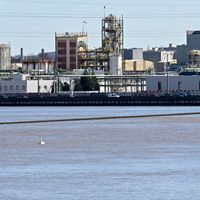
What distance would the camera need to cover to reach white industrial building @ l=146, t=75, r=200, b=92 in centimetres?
14312

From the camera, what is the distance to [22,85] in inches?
5940

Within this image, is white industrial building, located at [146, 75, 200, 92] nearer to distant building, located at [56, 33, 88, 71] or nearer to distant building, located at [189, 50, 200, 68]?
distant building, located at [56, 33, 88, 71]

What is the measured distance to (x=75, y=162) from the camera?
150ft

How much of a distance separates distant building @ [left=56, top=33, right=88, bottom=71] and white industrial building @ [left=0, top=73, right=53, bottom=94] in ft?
44.9

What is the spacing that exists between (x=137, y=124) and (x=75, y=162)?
109ft

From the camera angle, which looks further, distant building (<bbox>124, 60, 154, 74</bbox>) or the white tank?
distant building (<bbox>124, 60, 154, 74</bbox>)

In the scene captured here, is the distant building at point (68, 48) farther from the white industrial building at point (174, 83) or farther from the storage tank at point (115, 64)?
the white industrial building at point (174, 83)

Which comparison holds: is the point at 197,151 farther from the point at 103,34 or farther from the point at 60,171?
the point at 103,34

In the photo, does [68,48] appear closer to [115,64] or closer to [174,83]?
[115,64]

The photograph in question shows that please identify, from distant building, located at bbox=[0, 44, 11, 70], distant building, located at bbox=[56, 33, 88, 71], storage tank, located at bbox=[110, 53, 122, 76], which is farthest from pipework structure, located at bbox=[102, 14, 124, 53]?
distant building, located at bbox=[0, 44, 11, 70]

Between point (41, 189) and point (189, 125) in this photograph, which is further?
point (189, 125)

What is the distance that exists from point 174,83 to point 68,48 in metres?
29.4

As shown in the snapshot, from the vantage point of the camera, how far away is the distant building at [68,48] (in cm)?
16900

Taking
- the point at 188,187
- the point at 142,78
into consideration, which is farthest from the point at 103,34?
the point at 188,187
